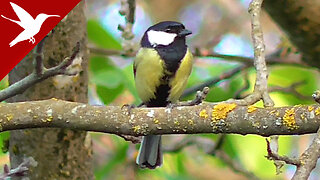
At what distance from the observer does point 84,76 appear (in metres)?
1.69

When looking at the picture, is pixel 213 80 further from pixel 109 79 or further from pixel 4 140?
pixel 4 140

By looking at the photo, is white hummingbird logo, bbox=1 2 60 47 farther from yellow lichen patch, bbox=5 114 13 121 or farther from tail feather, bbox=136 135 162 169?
tail feather, bbox=136 135 162 169

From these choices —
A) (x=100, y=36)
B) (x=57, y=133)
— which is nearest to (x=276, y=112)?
(x=57, y=133)

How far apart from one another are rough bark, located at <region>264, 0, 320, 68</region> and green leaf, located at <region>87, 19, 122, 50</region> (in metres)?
0.56

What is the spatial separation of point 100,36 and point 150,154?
0.48 m

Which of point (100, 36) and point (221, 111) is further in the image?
point (100, 36)

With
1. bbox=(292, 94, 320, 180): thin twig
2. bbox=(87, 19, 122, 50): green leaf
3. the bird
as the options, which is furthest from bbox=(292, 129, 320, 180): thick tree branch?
bbox=(87, 19, 122, 50): green leaf

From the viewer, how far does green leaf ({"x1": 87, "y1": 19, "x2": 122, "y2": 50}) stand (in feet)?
6.86

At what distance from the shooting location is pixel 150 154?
1.85m

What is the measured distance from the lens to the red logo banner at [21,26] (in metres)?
1.46

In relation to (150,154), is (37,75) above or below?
below

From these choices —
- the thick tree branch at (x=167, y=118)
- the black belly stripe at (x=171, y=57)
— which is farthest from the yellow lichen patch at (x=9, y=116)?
the black belly stripe at (x=171, y=57)

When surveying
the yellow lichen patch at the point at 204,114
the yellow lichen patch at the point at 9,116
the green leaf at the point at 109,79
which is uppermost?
the green leaf at the point at 109,79

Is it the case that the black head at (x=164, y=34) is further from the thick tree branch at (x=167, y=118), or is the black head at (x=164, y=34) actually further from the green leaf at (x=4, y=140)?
the thick tree branch at (x=167, y=118)
